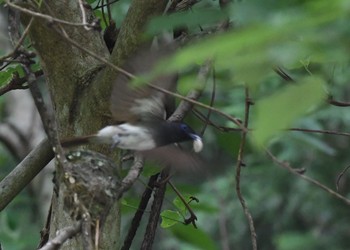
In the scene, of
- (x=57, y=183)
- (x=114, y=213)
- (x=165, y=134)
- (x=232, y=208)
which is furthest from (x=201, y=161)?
(x=232, y=208)

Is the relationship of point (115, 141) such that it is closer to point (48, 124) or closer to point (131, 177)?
point (131, 177)

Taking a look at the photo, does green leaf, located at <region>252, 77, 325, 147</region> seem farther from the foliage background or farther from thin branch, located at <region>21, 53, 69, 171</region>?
thin branch, located at <region>21, 53, 69, 171</region>

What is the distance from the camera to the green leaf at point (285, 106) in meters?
0.66

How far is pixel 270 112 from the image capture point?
66 centimetres

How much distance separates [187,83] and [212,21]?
8.5 inches

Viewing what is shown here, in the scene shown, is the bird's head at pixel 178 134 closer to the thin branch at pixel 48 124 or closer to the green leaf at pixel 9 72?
the thin branch at pixel 48 124

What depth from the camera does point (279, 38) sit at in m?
0.67

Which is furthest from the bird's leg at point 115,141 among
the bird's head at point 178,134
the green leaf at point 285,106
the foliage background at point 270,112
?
the green leaf at point 285,106

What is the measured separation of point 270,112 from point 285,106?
0.01 meters

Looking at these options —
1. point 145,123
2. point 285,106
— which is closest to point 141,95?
point 145,123

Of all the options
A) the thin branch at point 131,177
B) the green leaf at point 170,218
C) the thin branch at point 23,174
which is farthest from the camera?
the green leaf at point 170,218

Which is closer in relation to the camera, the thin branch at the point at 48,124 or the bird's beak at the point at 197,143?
the thin branch at the point at 48,124

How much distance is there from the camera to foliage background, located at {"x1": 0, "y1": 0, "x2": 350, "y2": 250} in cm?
67

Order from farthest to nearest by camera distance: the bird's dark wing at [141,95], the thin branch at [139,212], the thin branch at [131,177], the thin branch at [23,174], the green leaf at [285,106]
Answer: the thin branch at [139,212]
the thin branch at [23,174]
the bird's dark wing at [141,95]
the thin branch at [131,177]
the green leaf at [285,106]
